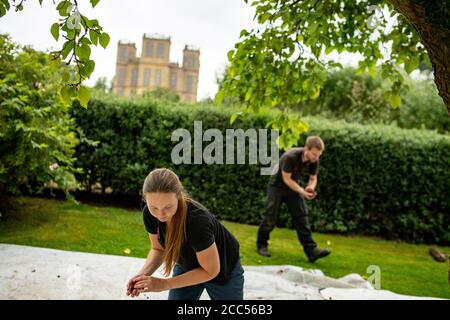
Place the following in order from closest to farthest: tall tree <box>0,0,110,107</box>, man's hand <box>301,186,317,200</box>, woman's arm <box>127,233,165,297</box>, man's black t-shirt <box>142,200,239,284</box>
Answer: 1. tall tree <box>0,0,110,107</box>
2. man's black t-shirt <box>142,200,239,284</box>
3. woman's arm <box>127,233,165,297</box>
4. man's hand <box>301,186,317,200</box>

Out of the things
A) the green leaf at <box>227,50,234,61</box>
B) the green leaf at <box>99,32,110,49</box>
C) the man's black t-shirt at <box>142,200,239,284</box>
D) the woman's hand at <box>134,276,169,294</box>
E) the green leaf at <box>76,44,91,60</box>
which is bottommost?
the woman's hand at <box>134,276,169,294</box>

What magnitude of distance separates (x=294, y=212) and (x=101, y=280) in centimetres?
329

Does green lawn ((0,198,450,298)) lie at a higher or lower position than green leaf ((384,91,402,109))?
lower

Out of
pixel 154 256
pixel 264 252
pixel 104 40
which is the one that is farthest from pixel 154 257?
pixel 264 252

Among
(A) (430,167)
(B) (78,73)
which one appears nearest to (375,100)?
(A) (430,167)

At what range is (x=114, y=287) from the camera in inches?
177

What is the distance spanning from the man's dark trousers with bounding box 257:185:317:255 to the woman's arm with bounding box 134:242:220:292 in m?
4.22

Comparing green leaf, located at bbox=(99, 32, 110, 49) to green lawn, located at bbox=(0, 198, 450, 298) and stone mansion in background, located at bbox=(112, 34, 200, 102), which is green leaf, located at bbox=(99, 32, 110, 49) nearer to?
green lawn, located at bbox=(0, 198, 450, 298)

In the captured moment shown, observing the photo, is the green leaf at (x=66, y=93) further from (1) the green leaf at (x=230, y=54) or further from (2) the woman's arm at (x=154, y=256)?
(1) the green leaf at (x=230, y=54)

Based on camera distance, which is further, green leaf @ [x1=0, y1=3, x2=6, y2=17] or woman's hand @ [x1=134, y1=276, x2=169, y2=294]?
woman's hand @ [x1=134, y1=276, x2=169, y2=294]

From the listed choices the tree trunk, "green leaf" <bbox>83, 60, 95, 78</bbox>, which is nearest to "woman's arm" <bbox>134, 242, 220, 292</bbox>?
"green leaf" <bbox>83, 60, 95, 78</bbox>

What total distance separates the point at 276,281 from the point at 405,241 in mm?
5521

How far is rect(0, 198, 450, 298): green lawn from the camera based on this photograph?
248 inches

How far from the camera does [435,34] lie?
2279 mm
